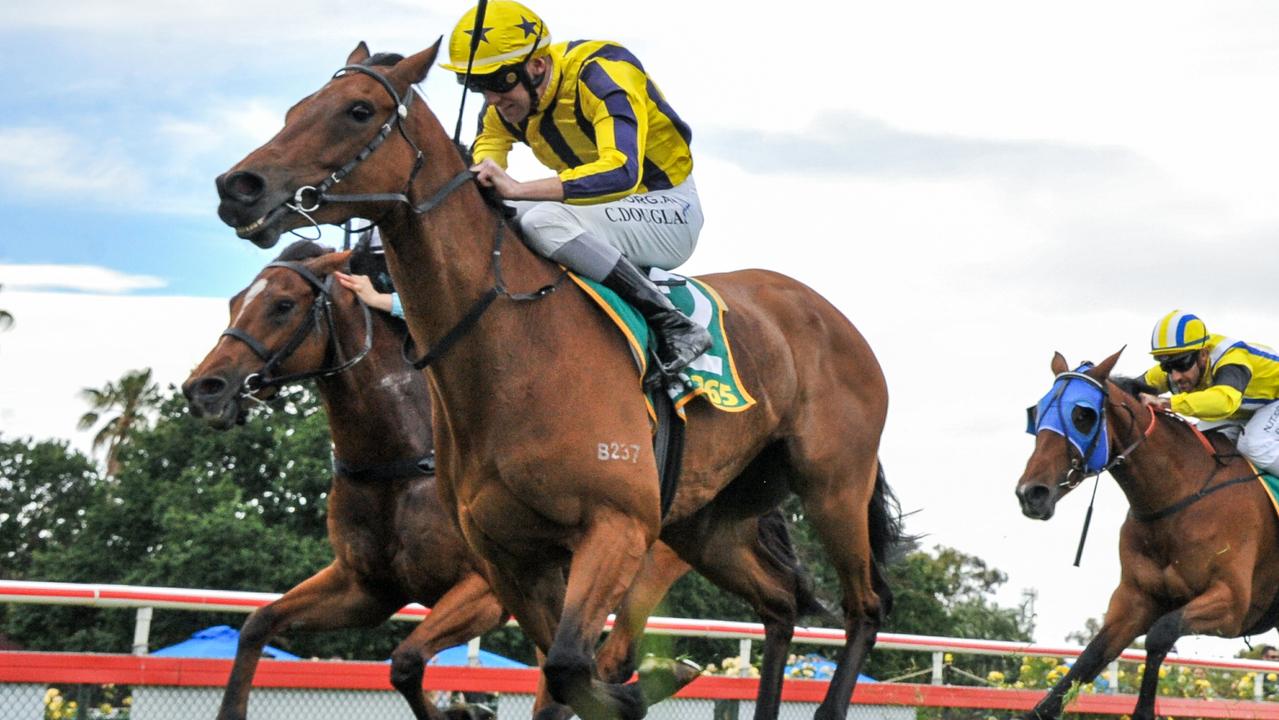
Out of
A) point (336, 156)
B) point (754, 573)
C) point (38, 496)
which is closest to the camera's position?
point (336, 156)

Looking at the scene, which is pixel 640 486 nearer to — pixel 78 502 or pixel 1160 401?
pixel 1160 401

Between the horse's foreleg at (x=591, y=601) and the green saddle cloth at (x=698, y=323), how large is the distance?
55 cm

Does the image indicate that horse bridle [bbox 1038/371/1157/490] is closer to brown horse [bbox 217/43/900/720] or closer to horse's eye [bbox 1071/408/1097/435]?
horse's eye [bbox 1071/408/1097/435]

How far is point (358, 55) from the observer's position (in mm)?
4664

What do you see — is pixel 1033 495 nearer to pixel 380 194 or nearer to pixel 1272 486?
pixel 1272 486

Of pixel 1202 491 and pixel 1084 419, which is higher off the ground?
pixel 1084 419

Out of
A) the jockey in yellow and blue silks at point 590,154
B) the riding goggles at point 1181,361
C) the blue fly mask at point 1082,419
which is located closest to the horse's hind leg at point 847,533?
the jockey in yellow and blue silks at point 590,154

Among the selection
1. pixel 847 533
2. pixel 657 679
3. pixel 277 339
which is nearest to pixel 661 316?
pixel 657 679

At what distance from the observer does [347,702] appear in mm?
7641

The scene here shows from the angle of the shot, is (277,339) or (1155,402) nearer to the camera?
(277,339)

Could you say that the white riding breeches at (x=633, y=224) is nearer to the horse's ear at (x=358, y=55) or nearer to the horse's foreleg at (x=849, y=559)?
the horse's ear at (x=358, y=55)

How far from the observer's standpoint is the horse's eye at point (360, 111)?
436 cm

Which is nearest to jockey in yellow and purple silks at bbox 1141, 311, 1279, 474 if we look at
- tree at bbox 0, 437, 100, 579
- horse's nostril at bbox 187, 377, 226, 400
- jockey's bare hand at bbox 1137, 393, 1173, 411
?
jockey's bare hand at bbox 1137, 393, 1173, 411

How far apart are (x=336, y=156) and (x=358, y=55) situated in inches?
19.7
